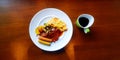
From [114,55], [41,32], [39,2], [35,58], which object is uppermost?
[39,2]

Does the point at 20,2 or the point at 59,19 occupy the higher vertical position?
the point at 20,2

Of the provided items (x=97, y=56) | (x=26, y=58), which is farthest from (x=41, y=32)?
(x=97, y=56)

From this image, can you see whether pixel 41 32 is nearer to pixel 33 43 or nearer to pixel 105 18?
pixel 33 43
